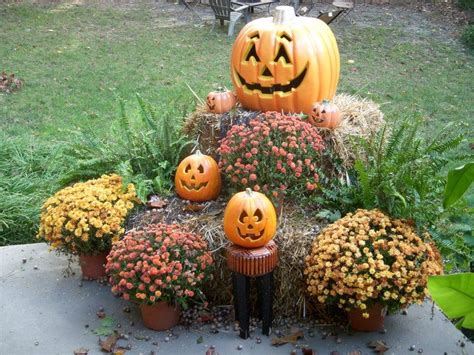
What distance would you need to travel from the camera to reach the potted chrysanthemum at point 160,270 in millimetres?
3371

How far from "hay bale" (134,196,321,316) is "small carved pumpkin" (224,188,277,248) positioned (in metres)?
0.30

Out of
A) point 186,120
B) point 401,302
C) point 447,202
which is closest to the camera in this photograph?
point 447,202

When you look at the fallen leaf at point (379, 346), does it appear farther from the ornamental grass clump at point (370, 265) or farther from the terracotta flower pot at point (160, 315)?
the terracotta flower pot at point (160, 315)

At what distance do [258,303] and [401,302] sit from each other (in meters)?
0.89

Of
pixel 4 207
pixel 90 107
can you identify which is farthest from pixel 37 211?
pixel 90 107

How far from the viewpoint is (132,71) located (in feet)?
29.5

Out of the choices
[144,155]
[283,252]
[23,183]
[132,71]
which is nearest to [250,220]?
[283,252]

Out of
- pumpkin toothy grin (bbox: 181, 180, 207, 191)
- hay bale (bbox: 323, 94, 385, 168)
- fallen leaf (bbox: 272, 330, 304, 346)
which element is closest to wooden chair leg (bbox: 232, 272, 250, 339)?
fallen leaf (bbox: 272, 330, 304, 346)

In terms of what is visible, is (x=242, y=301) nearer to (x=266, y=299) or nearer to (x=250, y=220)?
(x=266, y=299)

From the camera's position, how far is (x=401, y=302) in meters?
3.32

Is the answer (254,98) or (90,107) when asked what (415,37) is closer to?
(90,107)

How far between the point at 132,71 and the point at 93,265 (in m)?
5.39

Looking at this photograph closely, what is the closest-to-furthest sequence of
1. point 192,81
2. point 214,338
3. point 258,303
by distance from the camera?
point 214,338 → point 258,303 → point 192,81

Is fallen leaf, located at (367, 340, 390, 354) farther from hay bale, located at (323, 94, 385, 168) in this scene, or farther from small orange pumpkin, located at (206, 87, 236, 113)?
small orange pumpkin, located at (206, 87, 236, 113)
